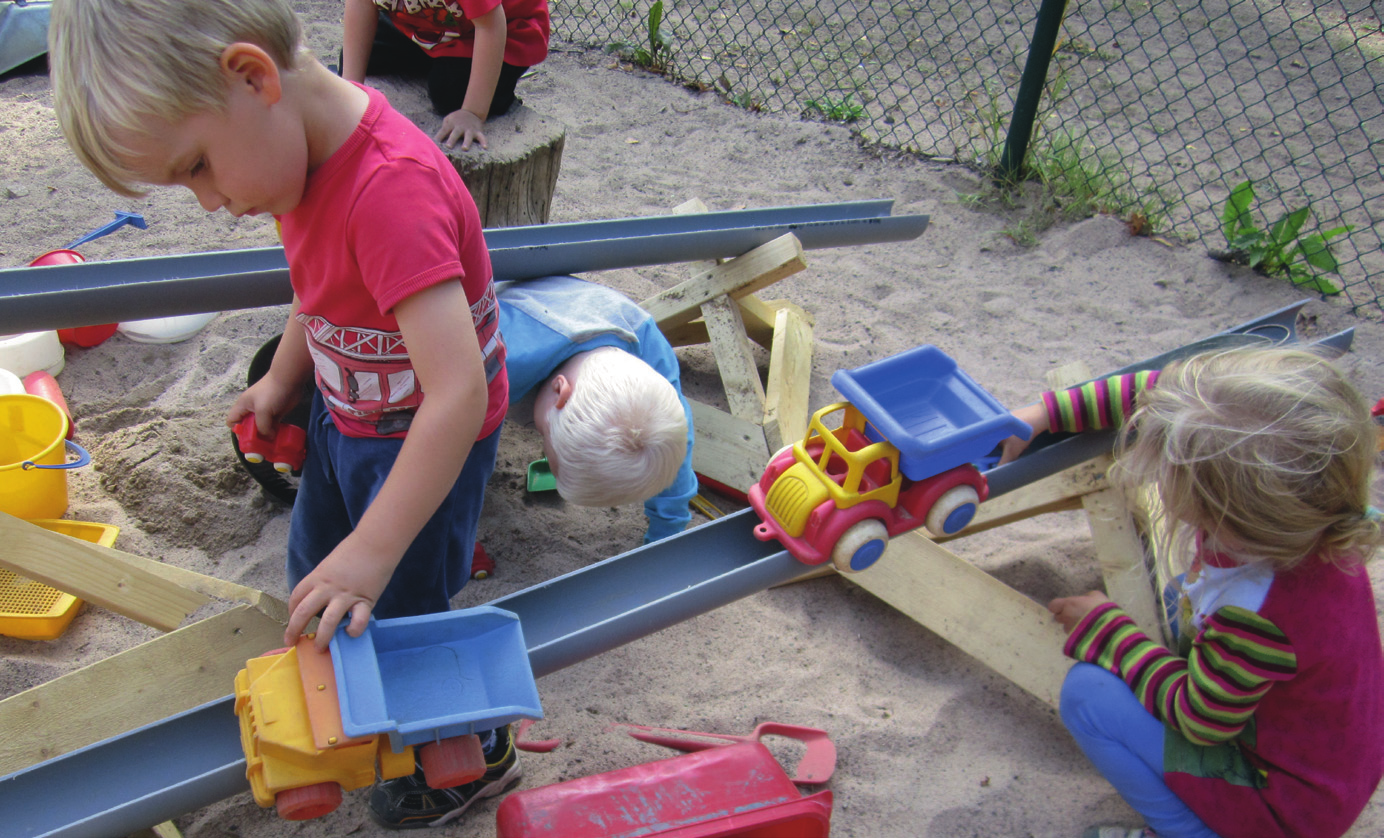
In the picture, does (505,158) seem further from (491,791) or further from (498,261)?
(491,791)

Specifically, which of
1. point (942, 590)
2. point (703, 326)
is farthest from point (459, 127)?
point (942, 590)

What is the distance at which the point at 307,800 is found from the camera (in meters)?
1.25

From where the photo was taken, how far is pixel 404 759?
129cm

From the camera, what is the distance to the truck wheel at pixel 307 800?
4.09 feet

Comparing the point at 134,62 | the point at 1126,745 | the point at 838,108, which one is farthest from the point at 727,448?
the point at 838,108

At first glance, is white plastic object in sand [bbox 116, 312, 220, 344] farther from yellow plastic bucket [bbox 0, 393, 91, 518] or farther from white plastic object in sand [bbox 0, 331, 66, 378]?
yellow plastic bucket [bbox 0, 393, 91, 518]

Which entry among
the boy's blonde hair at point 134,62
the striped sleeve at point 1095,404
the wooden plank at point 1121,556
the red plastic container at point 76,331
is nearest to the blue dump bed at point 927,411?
the striped sleeve at point 1095,404

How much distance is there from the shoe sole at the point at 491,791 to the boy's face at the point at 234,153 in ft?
3.88

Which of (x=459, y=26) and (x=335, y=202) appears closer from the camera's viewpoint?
(x=335, y=202)

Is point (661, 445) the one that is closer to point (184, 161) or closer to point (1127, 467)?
point (1127, 467)

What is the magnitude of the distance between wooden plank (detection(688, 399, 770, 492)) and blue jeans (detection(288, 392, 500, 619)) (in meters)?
1.00

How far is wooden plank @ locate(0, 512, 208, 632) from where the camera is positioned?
1771 mm

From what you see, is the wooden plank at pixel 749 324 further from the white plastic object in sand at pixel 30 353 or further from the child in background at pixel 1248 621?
the white plastic object in sand at pixel 30 353

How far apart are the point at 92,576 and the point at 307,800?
883 millimetres
